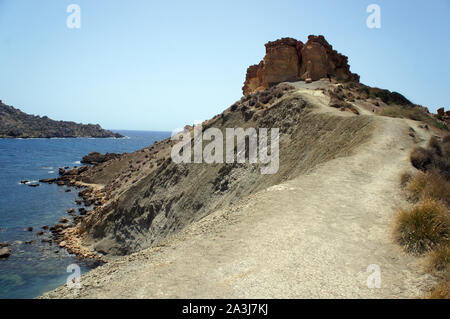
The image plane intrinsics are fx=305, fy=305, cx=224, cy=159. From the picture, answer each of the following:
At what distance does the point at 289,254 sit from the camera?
19.2ft

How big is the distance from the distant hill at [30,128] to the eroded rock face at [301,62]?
139 m

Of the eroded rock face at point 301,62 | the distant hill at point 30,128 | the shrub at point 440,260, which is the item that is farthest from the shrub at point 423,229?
the distant hill at point 30,128

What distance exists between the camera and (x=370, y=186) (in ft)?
30.0

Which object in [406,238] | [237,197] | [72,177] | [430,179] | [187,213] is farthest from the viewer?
[72,177]

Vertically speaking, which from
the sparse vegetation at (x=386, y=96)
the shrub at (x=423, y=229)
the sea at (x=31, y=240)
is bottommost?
the sea at (x=31, y=240)

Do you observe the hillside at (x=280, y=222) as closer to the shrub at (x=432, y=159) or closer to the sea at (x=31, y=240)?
the shrub at (x=432, y=159)

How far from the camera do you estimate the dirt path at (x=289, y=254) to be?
4912 mm

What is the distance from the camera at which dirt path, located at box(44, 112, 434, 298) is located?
16.1 feet

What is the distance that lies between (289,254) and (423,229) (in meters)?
2.87

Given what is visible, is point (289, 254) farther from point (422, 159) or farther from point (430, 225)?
point (422, 159)

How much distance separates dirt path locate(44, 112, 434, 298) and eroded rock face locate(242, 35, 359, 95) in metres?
26.1
